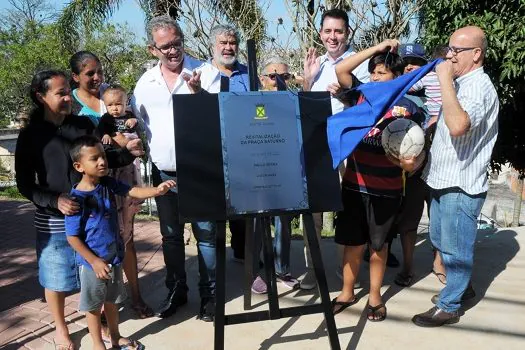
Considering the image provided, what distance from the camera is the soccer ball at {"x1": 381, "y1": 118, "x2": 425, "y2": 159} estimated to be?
2908 mm

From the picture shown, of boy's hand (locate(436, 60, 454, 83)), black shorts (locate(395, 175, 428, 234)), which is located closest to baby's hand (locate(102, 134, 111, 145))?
boy's hand (locate(436, 60, 454, 83))

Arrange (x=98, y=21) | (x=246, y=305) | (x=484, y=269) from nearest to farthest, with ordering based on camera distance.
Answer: (x=246, y=305) < (x=484, y=269) < (x=98, y=21)

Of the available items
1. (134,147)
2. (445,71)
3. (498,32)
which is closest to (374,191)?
(445,71)

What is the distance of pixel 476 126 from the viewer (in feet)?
9.55

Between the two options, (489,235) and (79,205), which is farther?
(489,235)

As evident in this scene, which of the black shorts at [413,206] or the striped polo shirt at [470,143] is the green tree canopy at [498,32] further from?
the striped polo shirt at [470,143]

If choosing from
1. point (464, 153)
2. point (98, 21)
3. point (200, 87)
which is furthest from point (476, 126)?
point (98, 21)

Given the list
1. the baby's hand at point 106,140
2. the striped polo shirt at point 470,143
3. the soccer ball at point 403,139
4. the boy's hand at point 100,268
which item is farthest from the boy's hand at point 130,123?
the striped polo shirt at point 470,143

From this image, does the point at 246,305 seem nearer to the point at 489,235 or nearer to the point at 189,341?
the point at 189,341

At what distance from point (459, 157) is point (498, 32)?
129 inches

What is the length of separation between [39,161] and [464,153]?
102 inches

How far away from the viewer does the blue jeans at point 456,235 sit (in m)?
3.12

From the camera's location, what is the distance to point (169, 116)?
3.30 m

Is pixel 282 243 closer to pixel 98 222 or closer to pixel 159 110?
pixel 159 110
